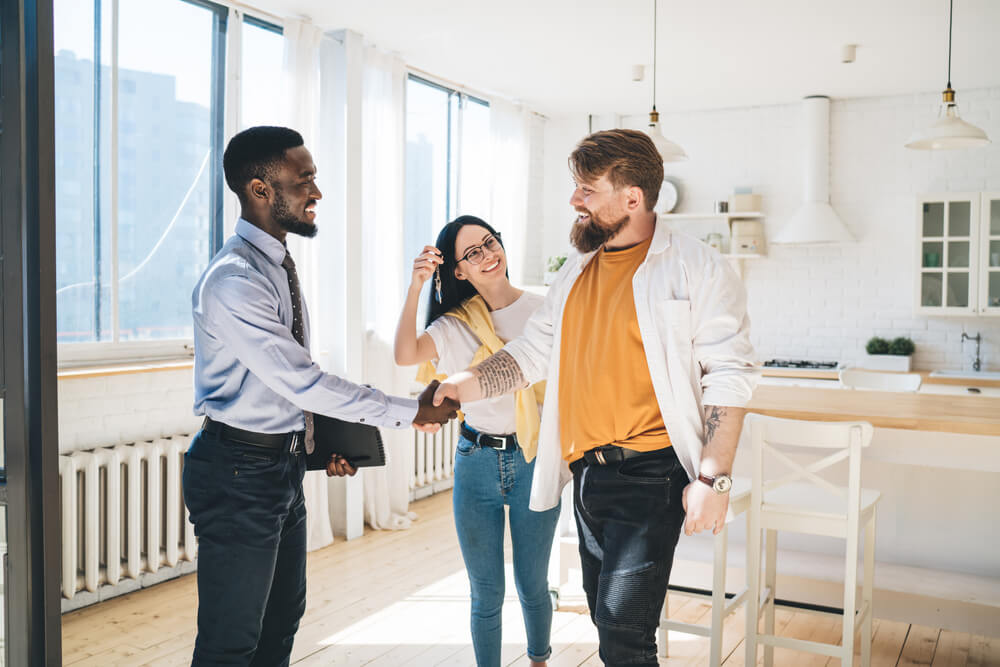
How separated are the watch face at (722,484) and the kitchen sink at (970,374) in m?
4.54

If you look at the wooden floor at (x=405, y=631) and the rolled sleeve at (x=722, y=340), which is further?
the wooden floor at (x=405, y=631)

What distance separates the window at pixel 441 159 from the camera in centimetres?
562

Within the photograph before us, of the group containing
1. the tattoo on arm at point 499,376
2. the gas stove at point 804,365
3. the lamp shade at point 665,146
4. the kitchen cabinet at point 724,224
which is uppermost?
the lamp shade at point 665,146

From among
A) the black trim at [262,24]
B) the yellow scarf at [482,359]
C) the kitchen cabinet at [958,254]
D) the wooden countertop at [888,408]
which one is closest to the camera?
the yellow scarf at [482,359]

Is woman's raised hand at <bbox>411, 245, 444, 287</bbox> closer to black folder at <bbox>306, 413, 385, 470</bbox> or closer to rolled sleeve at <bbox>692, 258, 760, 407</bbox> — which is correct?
black folder at <bbox>306, 413, 385, 470</bbox>

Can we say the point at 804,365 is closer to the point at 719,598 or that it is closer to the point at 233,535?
the point at 719,598

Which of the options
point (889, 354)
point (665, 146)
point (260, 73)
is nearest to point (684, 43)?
point (665, 146)

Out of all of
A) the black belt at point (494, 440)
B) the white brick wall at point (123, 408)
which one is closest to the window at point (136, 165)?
the white brick wall at point (123, 408)

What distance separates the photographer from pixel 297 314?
207cm

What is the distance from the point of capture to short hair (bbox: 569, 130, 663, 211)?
183cm

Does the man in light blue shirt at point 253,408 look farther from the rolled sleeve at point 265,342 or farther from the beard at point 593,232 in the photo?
the beard at point 593,232

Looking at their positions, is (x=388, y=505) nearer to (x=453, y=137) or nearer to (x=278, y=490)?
(x=453, y=137)

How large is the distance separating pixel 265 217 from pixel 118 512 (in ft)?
6.88

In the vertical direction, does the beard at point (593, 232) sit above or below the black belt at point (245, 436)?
above
